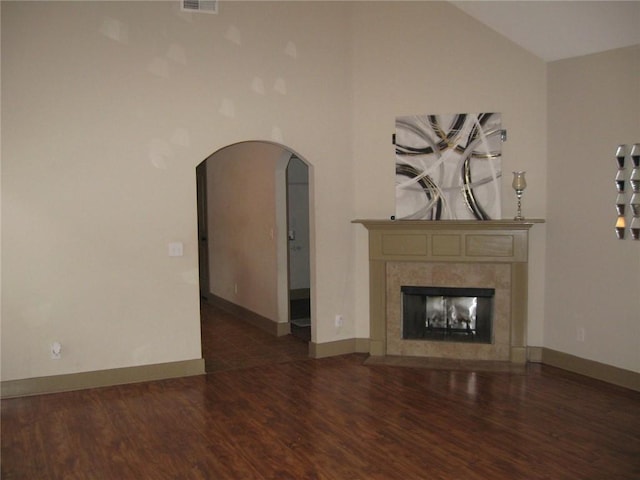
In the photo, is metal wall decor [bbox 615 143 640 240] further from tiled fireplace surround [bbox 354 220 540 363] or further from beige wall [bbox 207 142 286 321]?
beige wall [bbox 207 142 286 321]

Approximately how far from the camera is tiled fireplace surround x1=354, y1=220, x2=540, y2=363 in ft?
17.7

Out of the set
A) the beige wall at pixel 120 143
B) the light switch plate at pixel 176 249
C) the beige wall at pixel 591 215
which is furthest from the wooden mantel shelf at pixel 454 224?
the light switch plate at pixel 176 249

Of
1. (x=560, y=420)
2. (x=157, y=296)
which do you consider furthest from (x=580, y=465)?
(x=157, y=296)

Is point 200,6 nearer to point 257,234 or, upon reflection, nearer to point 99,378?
point 257,234

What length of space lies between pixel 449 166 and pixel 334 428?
109 inches

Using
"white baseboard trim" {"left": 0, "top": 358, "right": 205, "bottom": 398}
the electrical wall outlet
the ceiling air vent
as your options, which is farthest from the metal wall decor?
the electrical wall outlet

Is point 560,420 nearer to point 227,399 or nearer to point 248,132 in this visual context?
point 227,399

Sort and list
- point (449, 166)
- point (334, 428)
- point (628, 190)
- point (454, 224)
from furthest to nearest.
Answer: point (449, 166), point (454, 224), point (628, 190), point (334, 428)

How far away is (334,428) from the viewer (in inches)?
158

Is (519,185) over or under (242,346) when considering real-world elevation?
over

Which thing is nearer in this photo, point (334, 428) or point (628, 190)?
point (334, 428)

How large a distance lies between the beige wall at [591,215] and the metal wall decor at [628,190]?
8 centimetres

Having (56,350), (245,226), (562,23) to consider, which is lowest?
(56,350)

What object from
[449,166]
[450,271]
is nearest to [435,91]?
[449,166]
